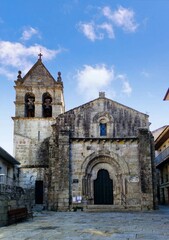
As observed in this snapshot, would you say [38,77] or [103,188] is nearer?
[103,188]

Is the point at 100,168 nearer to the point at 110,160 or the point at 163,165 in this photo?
the point at 110,160

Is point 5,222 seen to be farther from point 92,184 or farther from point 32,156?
point 32,156

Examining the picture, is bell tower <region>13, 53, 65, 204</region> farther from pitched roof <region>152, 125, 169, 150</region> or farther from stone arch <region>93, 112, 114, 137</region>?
pitched roof <region>152, 125, 169, 150</region>

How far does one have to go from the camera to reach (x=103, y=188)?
75.1ft

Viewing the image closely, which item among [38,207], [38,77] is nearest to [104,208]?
[38,207]

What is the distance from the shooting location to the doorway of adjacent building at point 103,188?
22609 mm

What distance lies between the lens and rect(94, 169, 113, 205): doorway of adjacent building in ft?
74.2

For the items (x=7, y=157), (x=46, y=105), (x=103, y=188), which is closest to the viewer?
(x=7, y=157)

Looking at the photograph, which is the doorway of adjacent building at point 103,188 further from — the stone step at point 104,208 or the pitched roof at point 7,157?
the pitched roof at point 7,157

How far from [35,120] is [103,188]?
8727 millimetres

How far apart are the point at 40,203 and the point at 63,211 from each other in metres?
5.07

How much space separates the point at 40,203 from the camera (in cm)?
2547

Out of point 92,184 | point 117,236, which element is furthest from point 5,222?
point 92,184

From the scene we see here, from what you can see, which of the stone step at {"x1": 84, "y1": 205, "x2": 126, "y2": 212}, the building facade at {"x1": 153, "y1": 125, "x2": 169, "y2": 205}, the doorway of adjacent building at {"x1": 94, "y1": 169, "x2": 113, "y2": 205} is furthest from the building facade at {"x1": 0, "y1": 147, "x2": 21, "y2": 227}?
the building facade at {"x1": 153, "y1": 125, "x2": 169, "y2": 205}
